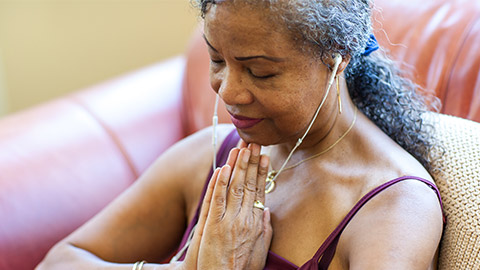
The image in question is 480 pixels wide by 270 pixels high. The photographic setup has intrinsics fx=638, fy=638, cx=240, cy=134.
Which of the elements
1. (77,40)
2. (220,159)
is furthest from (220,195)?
(77,40)

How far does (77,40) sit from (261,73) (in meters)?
1.84

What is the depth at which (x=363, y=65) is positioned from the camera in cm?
124

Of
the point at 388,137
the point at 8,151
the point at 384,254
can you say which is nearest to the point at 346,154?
the point at 388,137

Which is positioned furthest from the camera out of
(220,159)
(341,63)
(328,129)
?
(220,159)

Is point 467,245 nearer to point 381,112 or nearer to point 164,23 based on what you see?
point 381,112

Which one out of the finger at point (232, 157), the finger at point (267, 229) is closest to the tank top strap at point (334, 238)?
the finger at point (267, 229)

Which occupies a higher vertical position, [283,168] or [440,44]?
[440,44]

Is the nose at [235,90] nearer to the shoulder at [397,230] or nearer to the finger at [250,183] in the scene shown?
the finger at [250,183]

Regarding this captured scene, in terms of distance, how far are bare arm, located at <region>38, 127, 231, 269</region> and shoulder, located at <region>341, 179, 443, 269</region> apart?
0.42 meters

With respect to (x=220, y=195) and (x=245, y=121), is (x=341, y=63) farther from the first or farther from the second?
(x=220, y=195)

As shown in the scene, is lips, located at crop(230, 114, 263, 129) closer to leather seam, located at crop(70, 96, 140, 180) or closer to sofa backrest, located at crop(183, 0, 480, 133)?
sofa backrest, located at crop(183, 0, 480, 133)

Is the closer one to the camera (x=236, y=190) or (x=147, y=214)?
(x=236, y=190)

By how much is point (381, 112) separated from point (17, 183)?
874 mm

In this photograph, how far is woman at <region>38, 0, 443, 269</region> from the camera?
1.00 metres
